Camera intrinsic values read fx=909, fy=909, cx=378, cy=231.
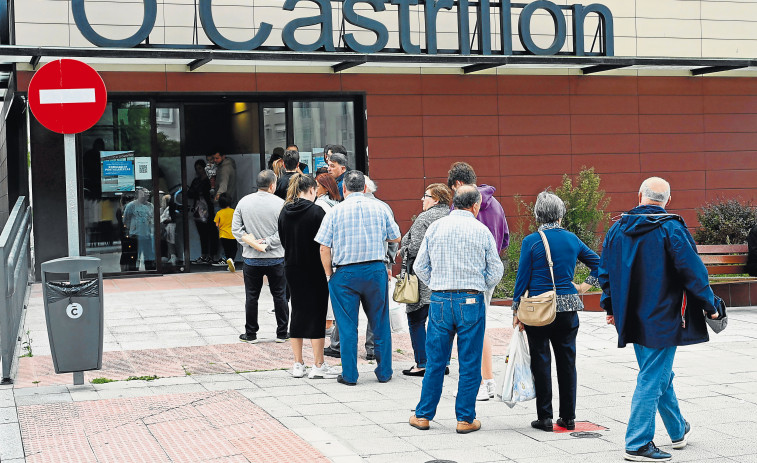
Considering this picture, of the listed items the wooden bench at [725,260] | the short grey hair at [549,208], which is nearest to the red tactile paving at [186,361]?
the short grey hair at [549,208]

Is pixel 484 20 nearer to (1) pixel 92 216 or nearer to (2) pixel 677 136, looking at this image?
(2) pixel 677 136

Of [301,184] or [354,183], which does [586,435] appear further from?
[301,184]

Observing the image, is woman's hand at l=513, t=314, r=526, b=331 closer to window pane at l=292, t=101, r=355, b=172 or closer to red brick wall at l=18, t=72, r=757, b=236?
red brick wall at l=18, t=72, r=757, b=236

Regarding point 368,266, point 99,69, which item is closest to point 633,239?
point 368,266

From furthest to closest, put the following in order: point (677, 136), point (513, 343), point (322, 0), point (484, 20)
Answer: point (677, 136), point (484, 20), point (322, 0), point (513, 343)

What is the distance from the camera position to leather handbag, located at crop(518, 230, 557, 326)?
6.31m

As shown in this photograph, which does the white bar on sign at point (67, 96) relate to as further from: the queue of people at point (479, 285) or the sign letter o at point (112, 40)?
the sign letter o at point (112, 40)

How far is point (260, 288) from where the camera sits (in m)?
9.97

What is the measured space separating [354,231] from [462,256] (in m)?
1.69

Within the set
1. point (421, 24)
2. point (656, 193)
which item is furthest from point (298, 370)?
point (421, 24)

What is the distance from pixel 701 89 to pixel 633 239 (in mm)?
13890

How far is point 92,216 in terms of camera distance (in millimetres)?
15148

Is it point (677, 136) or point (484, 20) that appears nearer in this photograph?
point (484, 20)

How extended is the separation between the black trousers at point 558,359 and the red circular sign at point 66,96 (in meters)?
4.33
